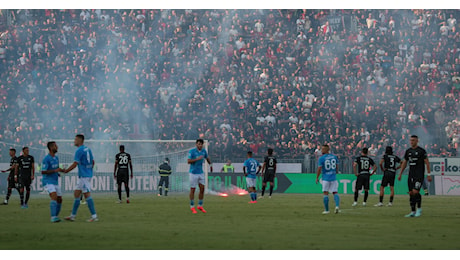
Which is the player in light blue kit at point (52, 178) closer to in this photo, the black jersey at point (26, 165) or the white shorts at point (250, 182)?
the black jersey at point (26, 165)

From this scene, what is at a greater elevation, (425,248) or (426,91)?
(426,91)

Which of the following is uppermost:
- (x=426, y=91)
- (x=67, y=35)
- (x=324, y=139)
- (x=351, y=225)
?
(x=67, y=35)

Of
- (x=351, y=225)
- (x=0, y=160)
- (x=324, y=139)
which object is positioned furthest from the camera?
(x=324, y=139)

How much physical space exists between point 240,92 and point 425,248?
33183 millimetres

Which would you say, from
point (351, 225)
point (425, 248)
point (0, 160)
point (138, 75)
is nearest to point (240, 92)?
point (138, 75)

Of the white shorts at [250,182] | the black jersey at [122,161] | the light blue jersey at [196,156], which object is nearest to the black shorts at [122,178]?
the black jersey at [122,161]

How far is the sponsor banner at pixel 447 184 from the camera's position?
3794 centimetres

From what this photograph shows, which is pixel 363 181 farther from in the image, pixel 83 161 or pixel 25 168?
pixel 83 161

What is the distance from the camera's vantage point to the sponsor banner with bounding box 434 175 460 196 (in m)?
37.9

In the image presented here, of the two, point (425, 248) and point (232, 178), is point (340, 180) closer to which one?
point (232, 178)

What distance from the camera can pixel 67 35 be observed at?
47.4 meters

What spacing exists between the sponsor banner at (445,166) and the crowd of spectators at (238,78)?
224 cm

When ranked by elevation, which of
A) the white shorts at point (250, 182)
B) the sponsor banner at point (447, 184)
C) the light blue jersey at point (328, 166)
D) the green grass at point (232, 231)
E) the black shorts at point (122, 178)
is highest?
the light blue jersey at point (328, 166)

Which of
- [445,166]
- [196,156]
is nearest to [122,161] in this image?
[196,156]
